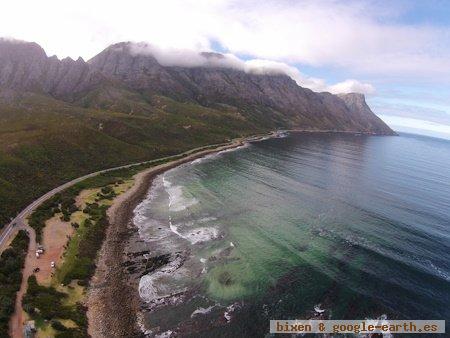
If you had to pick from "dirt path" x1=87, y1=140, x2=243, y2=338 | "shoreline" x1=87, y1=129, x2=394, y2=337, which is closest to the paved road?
"shoreline" x1=87, y1=129, x2=394, y2=337

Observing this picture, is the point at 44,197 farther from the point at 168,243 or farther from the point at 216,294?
the point at 216,294

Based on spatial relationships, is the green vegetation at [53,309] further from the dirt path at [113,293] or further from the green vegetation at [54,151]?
the green vegetation at [54,151]

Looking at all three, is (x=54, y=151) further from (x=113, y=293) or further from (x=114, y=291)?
(x=113, y=293)

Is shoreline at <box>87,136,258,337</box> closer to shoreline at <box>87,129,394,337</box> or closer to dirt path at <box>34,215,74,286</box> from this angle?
shoreline at <box>87,129,394,337</box>

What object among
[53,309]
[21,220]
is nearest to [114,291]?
[53,309]

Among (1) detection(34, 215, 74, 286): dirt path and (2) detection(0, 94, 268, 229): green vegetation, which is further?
(2) detection(0, 94, 268, 229): green vegetation
